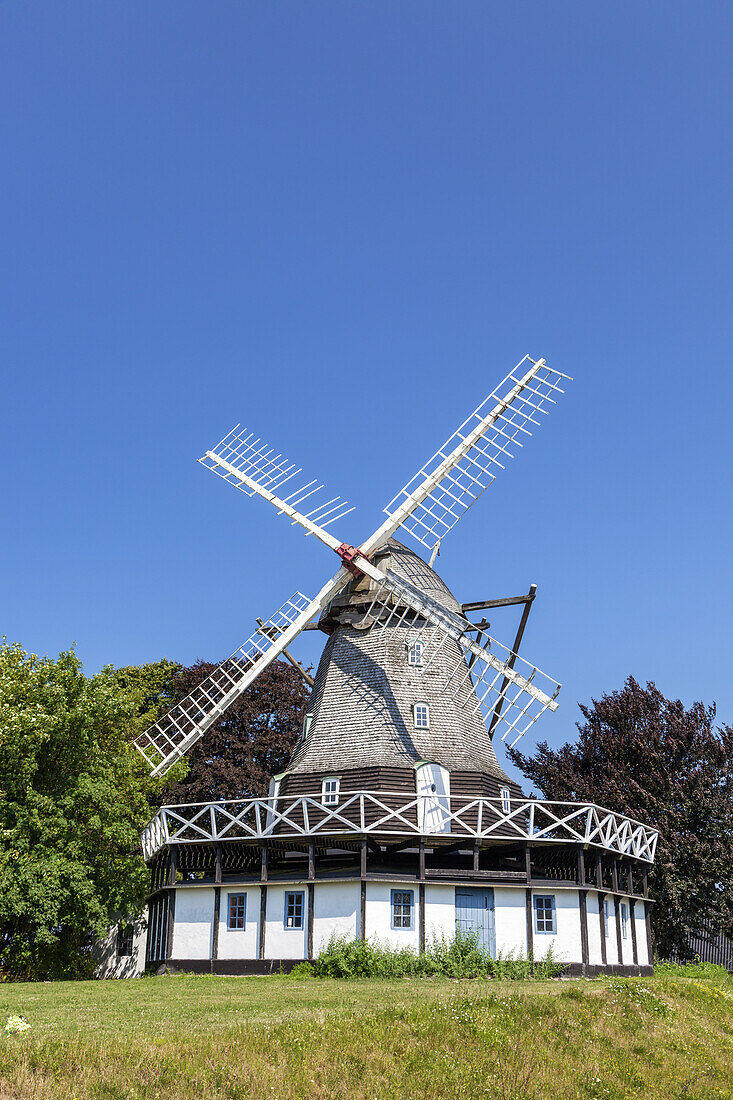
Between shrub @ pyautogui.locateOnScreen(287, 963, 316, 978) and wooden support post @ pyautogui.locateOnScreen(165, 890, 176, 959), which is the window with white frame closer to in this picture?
shrub @ pyautogui.locateOnScreen(287, 963, 316, 978)

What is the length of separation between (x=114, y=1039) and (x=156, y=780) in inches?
794

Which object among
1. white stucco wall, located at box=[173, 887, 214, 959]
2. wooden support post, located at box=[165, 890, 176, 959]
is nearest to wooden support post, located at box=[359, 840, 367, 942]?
A: white stucco wall, located at box=[173, 887, 214, 959]

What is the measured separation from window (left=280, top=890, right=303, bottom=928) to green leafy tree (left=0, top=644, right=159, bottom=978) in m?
4.92

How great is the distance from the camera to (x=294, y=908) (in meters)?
28.1

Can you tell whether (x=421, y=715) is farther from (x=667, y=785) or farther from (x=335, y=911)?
(x=667, y=785)

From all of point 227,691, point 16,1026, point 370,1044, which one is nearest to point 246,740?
point 227,691

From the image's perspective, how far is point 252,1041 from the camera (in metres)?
14.3

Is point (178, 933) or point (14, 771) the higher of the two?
point (14, 771)

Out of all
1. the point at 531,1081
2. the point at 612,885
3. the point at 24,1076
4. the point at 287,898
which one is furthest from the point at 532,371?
the point at 24,1076

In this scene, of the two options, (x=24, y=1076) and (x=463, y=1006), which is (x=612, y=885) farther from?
(x=24, y=1076)

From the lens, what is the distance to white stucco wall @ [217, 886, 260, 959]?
28234 millimetres

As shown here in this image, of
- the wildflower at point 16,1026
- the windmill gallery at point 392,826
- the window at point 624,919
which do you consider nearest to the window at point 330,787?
the windmill gallery at point 392,826

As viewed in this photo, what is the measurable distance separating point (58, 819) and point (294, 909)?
7399 mm

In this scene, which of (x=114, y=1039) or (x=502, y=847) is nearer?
(x=114, y=1039)
